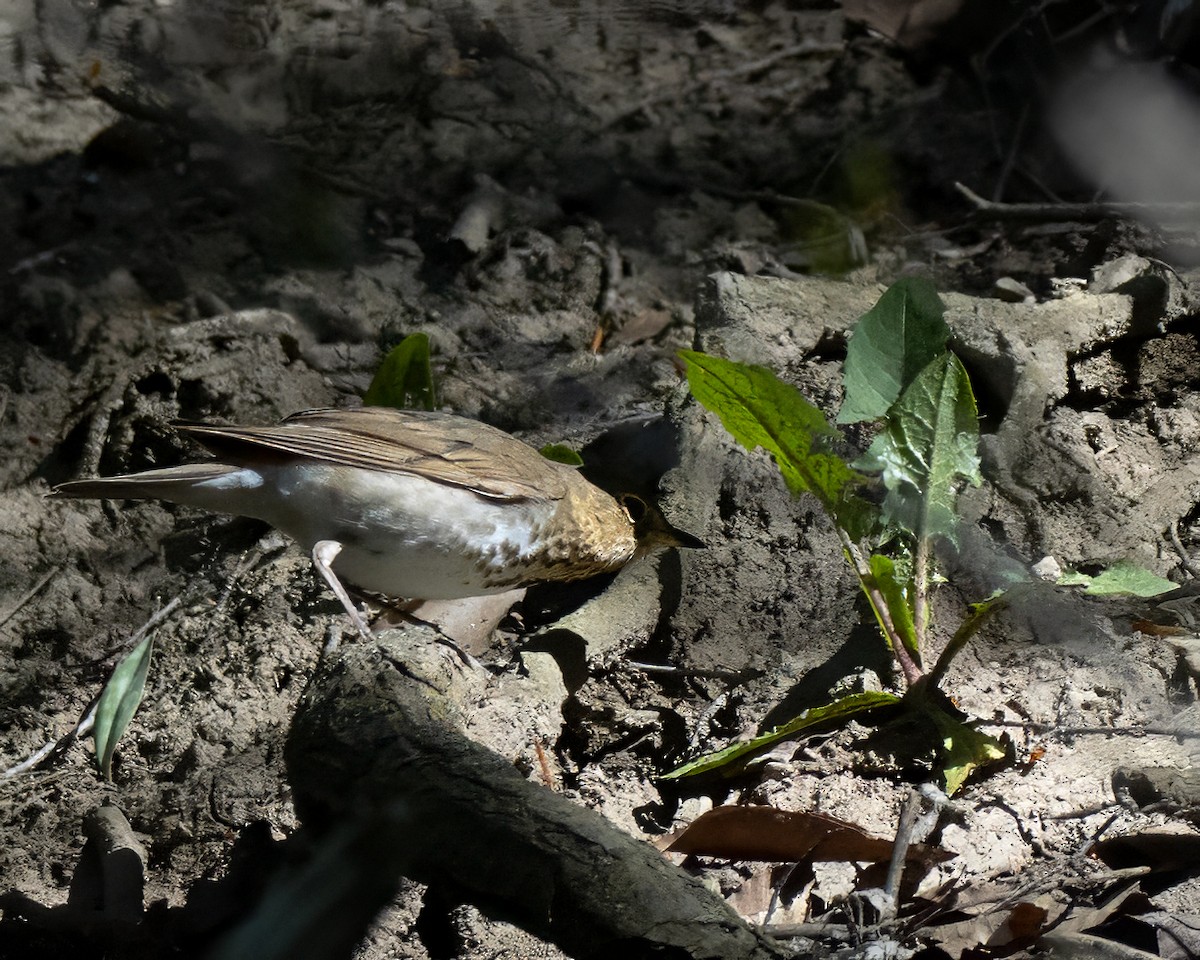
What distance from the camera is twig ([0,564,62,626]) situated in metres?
4.13

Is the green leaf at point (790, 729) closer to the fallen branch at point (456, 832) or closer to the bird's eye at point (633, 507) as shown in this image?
the fallen branch at point (456, 832)

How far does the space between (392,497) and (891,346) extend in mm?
1583

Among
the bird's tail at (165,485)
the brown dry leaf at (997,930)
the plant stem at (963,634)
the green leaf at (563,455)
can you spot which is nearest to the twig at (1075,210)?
the green leaf at (563,455)

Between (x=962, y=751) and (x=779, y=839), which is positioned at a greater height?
(x=962, y=751)

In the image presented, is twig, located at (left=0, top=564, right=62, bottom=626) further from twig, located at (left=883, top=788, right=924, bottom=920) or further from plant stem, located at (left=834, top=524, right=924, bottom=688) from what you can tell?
twig, located at (left=883, top=788, right=924, bottom=920)

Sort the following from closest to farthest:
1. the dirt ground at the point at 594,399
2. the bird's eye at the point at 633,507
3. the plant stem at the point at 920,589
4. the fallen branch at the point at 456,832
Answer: the fallen branch at the point at 456,832, the dirt ground at the point at 594,399, the plant stem at the point at 920,589, the bird's eye at the point at 633,507

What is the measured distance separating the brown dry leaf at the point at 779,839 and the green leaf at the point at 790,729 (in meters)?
0.14

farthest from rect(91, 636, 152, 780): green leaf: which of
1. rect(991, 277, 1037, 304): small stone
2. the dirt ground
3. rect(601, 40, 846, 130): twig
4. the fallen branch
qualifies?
rect(601, 40, 846, 130): twig

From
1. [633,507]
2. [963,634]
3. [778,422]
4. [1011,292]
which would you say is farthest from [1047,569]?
[1011,292]

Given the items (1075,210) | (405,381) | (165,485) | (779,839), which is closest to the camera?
(779,839)

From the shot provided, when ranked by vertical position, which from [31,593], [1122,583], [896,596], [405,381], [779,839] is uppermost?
[1122,583]

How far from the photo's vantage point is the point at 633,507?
14.2 feet

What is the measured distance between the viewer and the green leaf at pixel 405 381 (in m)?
4.69

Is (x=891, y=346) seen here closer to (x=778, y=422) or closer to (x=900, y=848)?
(x=778, y=422)
